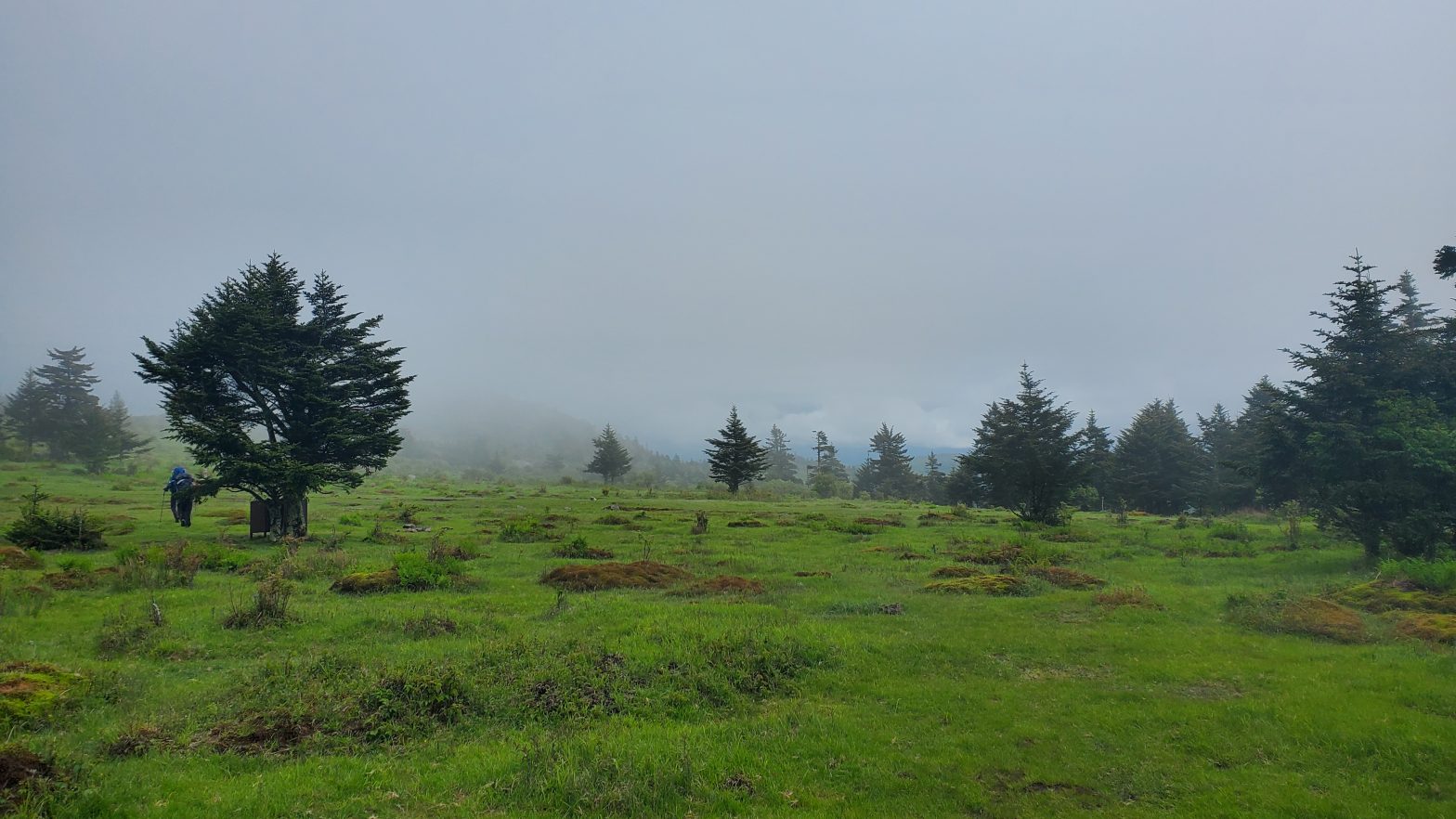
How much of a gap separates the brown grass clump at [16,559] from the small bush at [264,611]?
36.0 feet

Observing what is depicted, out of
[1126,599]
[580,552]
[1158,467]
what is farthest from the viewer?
[1158,467]

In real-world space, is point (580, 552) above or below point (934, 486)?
above

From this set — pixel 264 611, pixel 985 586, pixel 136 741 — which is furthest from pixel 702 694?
pixel 985 586

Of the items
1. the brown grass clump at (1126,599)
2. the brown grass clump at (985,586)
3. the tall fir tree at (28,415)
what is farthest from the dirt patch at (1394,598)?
the tall fir tree at (28,415)

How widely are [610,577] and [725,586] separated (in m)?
3.51

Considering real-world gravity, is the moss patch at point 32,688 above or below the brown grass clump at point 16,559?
below

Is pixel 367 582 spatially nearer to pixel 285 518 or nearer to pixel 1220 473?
pixel 285 518

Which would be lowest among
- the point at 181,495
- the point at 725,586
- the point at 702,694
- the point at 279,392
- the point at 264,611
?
the point at 702,694

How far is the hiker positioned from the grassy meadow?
930 cm

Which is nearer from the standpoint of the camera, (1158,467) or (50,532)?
(50,532)

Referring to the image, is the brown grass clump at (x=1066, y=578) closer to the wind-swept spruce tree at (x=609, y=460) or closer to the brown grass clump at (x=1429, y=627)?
the brown grass clump at (x=1429, y=627)

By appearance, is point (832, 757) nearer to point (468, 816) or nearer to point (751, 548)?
point (468, 816)

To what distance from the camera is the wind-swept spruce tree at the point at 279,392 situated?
80.7ft

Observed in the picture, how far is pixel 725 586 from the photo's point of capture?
17750 millimetres
